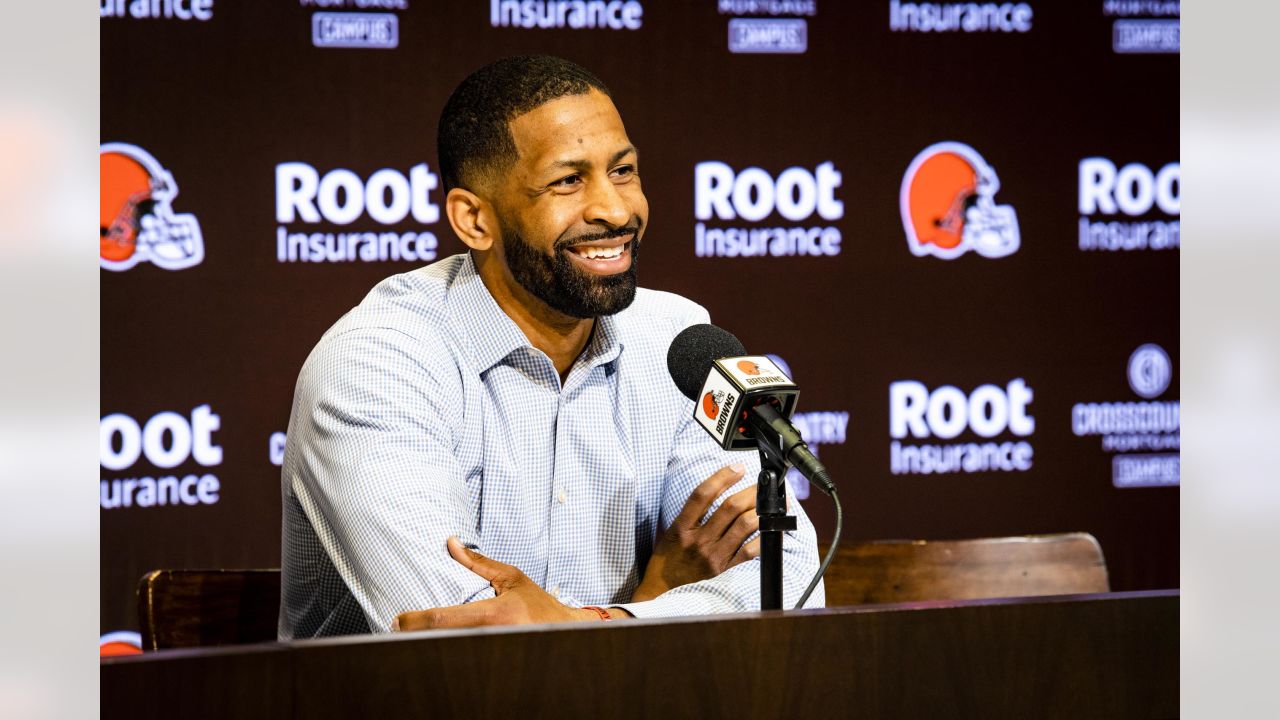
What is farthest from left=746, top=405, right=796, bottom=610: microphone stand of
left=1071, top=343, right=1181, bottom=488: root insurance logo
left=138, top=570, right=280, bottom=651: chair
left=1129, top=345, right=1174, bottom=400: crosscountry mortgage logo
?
left=1129, top=345, right=1174, bottom=400: crosscountry mortgage logo

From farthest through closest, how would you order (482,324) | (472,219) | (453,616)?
(472,219) < (482,324) < (453,616)

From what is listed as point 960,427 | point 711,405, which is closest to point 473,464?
point 711,405

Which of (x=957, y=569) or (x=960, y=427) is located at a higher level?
(x=960, y=427)

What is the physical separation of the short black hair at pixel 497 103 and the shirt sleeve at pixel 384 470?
39 cm

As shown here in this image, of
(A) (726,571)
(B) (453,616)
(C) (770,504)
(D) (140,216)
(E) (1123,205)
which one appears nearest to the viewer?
(C) (770,504)

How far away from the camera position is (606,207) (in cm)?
209

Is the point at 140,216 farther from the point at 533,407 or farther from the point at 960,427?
the point at 960,427

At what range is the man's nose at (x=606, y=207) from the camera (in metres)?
2.09

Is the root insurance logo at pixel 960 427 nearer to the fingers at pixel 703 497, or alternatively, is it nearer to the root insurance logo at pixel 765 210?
the root insurance logo at pixel 765 210

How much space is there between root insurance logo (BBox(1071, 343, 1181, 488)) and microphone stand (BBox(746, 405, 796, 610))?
2668 millimetres

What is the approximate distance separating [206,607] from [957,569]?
53.9 inches

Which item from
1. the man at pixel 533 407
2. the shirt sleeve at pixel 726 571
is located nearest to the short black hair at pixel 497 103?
the man at pixel 533 407
